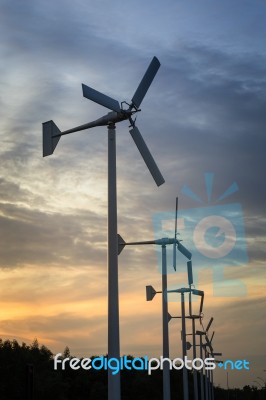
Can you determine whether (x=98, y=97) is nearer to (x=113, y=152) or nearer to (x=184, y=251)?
(x=113, y=152)

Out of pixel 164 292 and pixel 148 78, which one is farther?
pixel 164 292

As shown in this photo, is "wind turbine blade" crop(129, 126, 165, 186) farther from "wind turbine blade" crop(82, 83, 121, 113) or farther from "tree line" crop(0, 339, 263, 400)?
"tree line" crop(0, 339, 263, 400)

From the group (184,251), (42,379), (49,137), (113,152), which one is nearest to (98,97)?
(113,152)

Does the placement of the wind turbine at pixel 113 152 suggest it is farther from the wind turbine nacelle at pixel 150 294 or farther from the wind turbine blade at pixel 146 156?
the wind turbine nacelle at pixel 150 294

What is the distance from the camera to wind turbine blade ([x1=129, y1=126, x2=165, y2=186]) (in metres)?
A: 36.1

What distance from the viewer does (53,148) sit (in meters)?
37.2

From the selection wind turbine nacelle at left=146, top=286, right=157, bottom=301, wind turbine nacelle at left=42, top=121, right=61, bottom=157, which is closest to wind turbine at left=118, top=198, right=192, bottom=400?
wind turbine nacelle at left=146, top=286, right=157, bottom=301

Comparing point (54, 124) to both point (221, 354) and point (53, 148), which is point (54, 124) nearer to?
point (53, 148)

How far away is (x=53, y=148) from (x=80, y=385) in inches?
6243

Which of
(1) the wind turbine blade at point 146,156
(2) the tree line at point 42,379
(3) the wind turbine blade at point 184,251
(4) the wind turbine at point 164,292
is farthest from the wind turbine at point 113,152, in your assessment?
(2) the tree line at point 42,379

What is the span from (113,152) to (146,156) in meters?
3.72

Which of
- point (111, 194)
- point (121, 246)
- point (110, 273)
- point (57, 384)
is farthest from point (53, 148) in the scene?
point (57, 384)

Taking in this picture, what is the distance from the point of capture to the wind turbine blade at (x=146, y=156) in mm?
36062

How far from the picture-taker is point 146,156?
36594 millimetres
